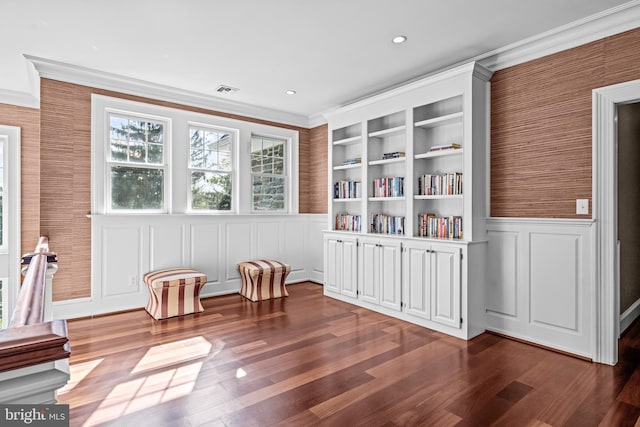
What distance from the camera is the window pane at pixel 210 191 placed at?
485 centimetres

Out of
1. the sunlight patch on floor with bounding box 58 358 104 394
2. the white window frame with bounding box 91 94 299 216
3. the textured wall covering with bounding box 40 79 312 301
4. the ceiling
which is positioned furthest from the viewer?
the white window frame with bounding box 91 94 299 216

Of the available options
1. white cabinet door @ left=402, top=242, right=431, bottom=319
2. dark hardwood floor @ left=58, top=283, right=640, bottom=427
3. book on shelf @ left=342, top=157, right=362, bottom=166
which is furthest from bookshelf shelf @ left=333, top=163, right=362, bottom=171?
dark hardwood floor @ left=58, top=283, right=640, bottom=427

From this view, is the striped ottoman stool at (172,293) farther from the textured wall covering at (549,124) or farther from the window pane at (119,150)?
the textured wall covering at (549,124)

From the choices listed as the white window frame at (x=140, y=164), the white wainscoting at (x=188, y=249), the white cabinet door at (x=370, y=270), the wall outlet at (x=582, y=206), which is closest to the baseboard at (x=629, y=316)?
the wall outlet at (x=582, y=206)

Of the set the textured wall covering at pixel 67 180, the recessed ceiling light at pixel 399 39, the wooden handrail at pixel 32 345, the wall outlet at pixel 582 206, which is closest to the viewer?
the wooden handrail at pixel 32 345

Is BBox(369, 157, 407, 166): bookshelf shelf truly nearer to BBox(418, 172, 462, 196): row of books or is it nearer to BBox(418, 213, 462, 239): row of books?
BBox(418, 172, 462, 196): row of books

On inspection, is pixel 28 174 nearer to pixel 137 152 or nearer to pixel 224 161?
pixel 137 152

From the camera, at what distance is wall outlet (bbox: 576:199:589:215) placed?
2.94 m

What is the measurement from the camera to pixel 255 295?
4.77 m

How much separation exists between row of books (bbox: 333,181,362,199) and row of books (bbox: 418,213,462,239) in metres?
1.07

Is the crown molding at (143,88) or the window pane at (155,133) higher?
→ the crown molding at (143,88)

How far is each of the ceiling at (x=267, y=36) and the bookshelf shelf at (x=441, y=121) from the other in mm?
562

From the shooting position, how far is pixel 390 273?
408 centimetres

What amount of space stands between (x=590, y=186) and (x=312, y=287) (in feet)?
12.3
